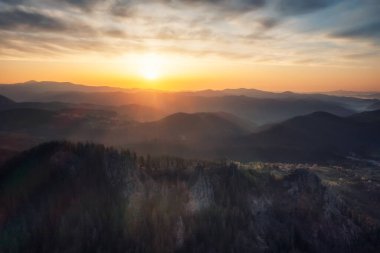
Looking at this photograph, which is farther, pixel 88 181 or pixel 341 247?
pixel 341 247

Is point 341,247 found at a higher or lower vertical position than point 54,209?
lower

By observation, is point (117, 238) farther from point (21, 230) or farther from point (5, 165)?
point (5, 165)

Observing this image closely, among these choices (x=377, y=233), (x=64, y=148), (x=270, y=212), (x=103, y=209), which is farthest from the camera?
(x=377, y=233)

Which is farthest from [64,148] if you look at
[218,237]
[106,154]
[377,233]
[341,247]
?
[377,233]

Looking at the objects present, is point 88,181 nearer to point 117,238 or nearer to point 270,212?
point 117,238

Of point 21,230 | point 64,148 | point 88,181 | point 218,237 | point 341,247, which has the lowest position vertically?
point 341,247

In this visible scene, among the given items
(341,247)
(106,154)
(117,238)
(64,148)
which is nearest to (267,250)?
(341,247)

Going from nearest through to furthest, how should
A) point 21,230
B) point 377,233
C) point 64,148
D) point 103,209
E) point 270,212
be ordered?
point 21,230
point 103,209
point 64,148
point 270,212
point 377,233
